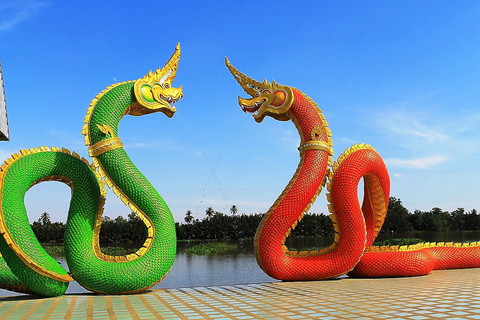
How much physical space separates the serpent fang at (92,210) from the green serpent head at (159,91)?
19 mm

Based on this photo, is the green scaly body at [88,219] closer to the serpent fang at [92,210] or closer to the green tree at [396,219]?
the serpent fang at [92,210]

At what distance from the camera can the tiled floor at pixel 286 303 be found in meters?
4.27

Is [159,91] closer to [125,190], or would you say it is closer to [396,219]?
[125,190]

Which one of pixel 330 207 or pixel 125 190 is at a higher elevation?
pixel 125 190

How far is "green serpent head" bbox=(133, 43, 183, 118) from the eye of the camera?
23.1 feet

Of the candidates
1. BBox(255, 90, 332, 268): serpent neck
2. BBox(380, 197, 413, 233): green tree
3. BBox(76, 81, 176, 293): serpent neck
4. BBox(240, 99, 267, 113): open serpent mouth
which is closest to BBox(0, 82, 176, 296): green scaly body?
BBox(76, 81, 176, 293): serpent neck

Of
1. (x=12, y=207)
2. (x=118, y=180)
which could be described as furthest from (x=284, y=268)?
(x=12, y=207)

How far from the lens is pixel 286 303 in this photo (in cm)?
497

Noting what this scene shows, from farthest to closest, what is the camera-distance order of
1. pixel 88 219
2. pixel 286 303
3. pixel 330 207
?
1. pixel 330 207
2. pixel 88 219
3. pixel 286 303

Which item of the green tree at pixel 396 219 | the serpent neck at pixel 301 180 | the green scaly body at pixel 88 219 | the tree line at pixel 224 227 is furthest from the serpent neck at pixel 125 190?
the green tree at pixel 396 219

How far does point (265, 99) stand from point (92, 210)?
3.58m

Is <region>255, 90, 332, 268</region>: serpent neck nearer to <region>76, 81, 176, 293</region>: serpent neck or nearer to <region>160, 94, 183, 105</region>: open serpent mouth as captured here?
<region>76, 81, 176, 293</region>: serpent neck

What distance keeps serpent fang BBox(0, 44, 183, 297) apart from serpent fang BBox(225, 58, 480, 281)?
1.80m

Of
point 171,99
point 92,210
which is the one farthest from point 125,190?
point 171,99
